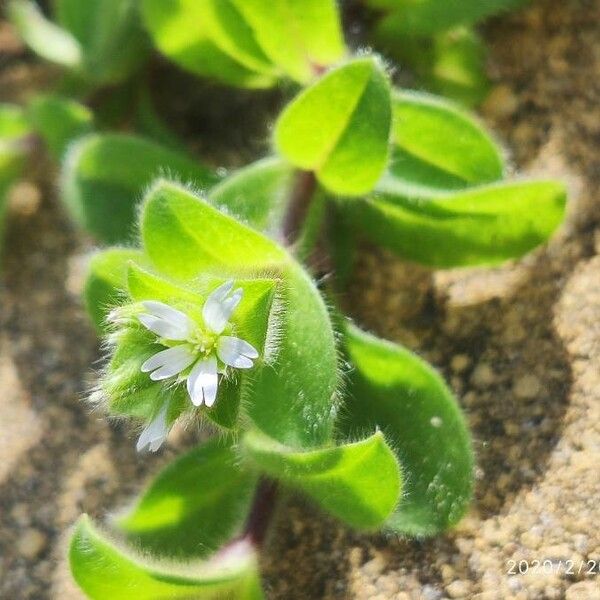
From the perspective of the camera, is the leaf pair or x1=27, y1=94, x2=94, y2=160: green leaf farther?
x1=27, y1=94, x2=94, y2=160: green leaf

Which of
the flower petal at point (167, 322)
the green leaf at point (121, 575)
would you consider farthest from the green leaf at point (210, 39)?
the green leaf at point (121, 575)

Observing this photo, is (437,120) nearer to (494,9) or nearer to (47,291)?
(494,9)

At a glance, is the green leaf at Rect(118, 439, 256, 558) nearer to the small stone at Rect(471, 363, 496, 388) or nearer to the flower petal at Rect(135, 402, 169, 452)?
the flower petal at Rect(135, 402, 169, 452)

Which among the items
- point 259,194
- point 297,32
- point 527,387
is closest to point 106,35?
point 297,32

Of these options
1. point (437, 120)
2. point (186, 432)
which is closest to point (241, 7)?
point (437, 120)

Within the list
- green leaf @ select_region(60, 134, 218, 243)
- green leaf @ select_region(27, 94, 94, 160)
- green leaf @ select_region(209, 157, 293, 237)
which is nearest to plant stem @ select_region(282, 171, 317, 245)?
green leaf @ select_region(209, 157, 293, 237)

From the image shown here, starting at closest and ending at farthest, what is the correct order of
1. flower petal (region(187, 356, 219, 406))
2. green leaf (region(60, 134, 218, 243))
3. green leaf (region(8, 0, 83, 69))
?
flower petal (region(187, 356, 219, 406)) → green leaf (region(60, 134, 218, 243)) → green leaf (region(8, 0, 83, 69))
